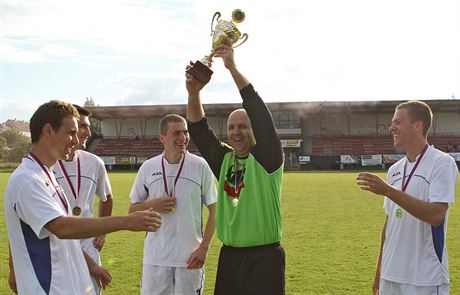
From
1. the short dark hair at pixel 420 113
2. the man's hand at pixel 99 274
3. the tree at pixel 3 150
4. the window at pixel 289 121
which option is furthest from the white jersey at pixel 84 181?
the tree at pixel 3 150

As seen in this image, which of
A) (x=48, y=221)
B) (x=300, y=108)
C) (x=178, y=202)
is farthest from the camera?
(x=300, y=108)

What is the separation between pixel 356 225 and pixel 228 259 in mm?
9687

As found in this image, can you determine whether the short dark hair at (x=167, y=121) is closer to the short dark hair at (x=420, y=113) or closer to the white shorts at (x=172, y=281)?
the white shorts at (x=172, y=281)

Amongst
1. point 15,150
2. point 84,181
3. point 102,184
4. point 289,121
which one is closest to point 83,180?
point 84,181

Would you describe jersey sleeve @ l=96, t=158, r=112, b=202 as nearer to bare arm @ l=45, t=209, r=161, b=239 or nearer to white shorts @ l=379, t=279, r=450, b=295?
bare arm @ l=45, t=209, r=161, b=239

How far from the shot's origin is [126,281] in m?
7.43

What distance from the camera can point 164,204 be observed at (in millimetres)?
4645

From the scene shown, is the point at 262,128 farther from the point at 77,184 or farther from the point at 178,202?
the point at 77,184

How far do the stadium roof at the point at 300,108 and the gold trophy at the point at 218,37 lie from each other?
4698 centimetres

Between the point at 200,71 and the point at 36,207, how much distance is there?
1.59 metres

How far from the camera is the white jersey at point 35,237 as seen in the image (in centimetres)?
287

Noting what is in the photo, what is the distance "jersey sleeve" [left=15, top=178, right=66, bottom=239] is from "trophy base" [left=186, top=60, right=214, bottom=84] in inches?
56.8

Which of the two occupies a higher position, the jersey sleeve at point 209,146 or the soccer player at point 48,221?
the jersey sleeve at point 209,146

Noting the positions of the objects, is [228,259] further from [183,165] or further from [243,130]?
[183,165]
